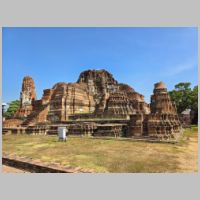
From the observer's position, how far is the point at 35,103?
45062mm

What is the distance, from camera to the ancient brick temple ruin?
21.9m

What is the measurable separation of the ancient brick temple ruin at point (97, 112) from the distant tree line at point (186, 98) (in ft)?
36.1

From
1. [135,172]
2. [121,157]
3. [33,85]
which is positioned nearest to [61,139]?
[121,157]

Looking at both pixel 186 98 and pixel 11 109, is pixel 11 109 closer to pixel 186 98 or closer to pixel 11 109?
pixel 11 109

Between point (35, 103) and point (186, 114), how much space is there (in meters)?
38.1

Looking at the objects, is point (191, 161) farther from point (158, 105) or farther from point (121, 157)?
point (158, 105)

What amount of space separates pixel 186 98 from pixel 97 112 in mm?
29434

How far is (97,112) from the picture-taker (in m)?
33.9

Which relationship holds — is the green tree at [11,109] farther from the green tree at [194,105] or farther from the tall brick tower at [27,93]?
the green tree at [194,105]


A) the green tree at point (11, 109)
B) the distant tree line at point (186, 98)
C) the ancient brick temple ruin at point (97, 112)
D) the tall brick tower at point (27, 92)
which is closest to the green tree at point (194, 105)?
the distant tree line at point (186, 98)

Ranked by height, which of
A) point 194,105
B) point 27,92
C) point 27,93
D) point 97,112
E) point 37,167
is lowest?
point 37,167

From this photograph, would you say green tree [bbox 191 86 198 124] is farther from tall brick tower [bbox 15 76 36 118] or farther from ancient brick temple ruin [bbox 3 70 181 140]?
tall brick tower [bbox 15 76 36 118]

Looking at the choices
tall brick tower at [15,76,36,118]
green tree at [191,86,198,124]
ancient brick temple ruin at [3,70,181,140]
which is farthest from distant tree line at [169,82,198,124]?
tall brick tower at [15,76,36,118]

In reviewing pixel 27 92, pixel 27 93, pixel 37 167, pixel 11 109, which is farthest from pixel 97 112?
pixel 11 109
